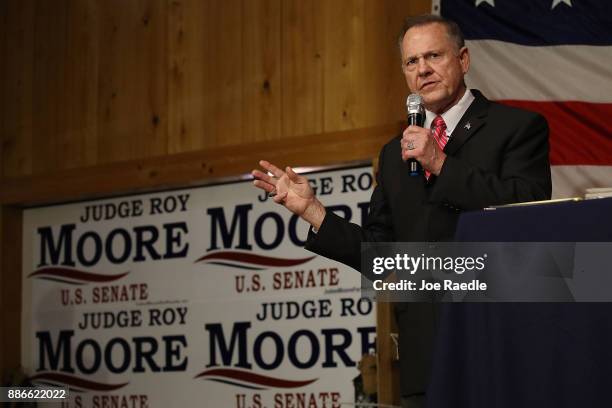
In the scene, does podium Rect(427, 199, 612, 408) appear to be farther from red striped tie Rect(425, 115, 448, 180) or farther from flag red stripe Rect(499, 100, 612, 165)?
flag red stripe Rect(499, 100, 612, 165)

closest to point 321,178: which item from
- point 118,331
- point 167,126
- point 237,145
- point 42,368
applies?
point 237,145

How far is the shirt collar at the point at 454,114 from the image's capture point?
231 centimetres

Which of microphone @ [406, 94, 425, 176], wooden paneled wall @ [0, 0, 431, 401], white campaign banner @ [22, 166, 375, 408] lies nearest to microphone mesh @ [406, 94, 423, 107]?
microphone @ [406, 94, 425, 176]

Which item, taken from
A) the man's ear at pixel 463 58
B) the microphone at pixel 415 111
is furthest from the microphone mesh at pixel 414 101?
the man's ear at pixel 463 58

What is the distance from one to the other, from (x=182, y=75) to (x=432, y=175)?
10.1ft

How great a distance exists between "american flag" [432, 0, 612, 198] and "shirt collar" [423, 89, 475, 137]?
5.15 feet

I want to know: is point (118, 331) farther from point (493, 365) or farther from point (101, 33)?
point (493, 365)

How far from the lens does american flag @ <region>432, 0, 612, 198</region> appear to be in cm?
383

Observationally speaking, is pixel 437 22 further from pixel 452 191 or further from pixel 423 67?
pixel 452 191

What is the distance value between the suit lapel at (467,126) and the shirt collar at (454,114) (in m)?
0.03

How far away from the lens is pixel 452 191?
6.65 ft

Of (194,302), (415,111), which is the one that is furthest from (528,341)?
(194,302)

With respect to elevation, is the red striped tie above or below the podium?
above

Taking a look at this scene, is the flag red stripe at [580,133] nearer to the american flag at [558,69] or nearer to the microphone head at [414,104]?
the american flag at [558,69]
